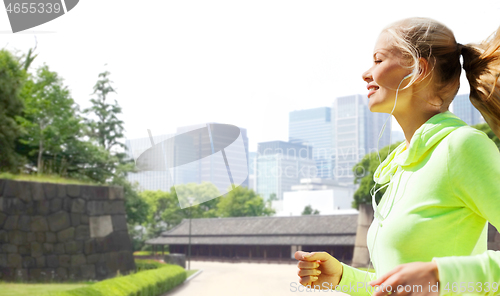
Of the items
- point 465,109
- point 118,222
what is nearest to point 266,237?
point 118,222

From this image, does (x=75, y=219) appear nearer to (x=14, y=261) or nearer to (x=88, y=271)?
(x=88, y=271)

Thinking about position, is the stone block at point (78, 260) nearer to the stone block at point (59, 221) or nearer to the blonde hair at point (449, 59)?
the stone block at point (59, 221)

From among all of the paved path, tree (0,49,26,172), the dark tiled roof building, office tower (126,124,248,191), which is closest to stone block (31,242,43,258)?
tree (0,49,26,172)

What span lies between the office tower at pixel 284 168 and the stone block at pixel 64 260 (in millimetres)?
9956

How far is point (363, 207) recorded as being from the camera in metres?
11.8

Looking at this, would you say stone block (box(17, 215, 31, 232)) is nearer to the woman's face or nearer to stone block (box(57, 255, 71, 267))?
stone block (box(57, 255, 71, 267))

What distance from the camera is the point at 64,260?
21.1 feet

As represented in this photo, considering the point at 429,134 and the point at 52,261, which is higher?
the point at 429,134

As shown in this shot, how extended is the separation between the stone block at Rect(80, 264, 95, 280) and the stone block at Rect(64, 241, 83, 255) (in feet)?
0.89

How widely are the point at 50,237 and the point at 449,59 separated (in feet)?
22.4

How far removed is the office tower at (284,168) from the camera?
88.9 feet

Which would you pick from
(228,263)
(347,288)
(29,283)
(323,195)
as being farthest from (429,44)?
(323,195)

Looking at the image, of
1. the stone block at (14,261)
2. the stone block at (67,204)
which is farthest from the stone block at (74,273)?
the stone block at (67,204)

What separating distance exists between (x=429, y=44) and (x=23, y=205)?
6.64 metres
